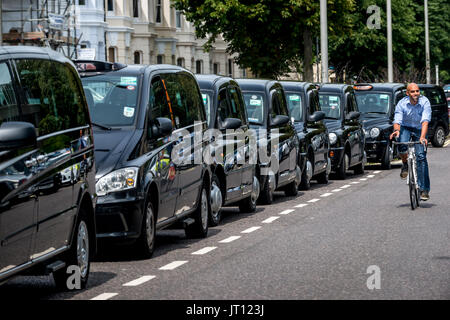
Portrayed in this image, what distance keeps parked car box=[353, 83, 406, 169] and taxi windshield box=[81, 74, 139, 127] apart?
16806 millimetres

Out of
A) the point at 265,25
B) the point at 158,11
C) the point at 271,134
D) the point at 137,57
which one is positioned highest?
the point at 158,11

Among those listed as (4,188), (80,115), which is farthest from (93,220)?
(4,188)

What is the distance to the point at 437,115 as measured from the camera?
Answer: 4100cm

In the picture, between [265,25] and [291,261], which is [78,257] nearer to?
[291,261]

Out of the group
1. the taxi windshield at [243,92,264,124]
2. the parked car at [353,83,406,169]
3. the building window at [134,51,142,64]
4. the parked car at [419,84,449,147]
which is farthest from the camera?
the building window at [134,51,142,64]

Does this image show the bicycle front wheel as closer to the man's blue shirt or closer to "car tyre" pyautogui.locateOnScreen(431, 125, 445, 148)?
the man's blue shirt

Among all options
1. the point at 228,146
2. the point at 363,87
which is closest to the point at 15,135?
the point at 228,146

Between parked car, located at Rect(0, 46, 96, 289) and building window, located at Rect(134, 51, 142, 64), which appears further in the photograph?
building window, located at Rect(134, 51, 142, 64)

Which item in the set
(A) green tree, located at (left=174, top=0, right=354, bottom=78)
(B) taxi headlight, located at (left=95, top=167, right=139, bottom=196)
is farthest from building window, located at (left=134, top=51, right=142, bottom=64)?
(B) taxi headlight, located at (left=95, top=167, right=139, bottom=196)

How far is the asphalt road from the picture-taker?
943 centimetres

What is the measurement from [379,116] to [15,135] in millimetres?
23160

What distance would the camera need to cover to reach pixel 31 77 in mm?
9039

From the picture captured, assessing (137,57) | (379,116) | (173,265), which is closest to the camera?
(173,265)

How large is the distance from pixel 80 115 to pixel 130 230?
5.15 feet
